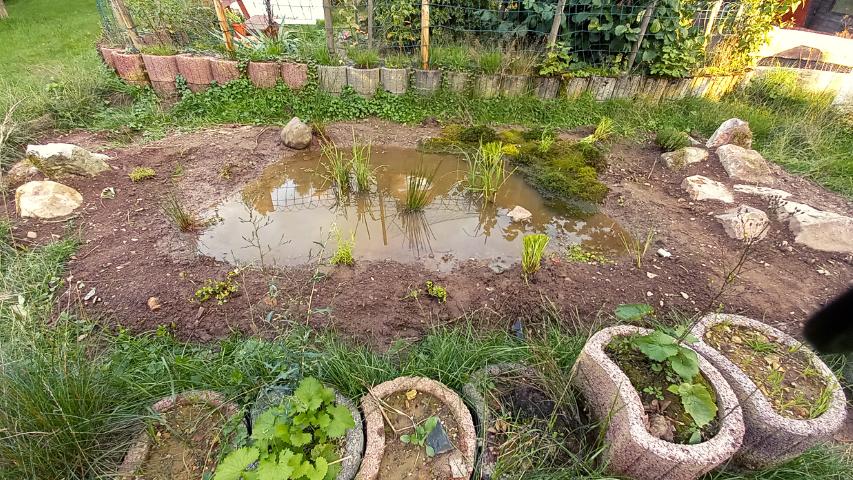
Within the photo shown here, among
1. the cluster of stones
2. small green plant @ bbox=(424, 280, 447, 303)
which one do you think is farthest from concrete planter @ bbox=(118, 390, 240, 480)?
the cluster of stones

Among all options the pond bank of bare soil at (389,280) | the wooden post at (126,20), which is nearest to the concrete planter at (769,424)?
the pond bank of bare soil at (389,280)

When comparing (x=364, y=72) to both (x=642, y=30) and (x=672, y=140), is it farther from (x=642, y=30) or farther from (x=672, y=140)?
(x=672, y=140)

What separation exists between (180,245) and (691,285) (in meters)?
3.57

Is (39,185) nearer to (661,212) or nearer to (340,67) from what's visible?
(340,67)

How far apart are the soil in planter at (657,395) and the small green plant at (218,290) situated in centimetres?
215

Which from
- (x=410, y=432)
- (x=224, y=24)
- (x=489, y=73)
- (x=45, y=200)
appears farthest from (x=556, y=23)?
(x=45, y=200)

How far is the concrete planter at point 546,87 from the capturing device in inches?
193

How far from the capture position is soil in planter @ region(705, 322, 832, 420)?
1.60 metres

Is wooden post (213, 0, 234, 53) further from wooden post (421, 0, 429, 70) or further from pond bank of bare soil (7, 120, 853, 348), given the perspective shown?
wooden post (421, 0, 429, 70)

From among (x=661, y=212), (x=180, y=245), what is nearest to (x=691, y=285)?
(x=661, y=212)

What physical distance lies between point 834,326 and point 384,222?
2.67 meters

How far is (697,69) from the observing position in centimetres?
507

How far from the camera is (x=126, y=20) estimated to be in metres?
4.43

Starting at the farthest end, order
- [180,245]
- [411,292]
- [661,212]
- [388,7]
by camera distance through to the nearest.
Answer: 1. [388,7]
2. [661,212]
3. [180,245]
4. [411,292]
